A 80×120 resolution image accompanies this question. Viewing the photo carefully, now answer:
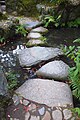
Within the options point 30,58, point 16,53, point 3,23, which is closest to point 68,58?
point 30,58

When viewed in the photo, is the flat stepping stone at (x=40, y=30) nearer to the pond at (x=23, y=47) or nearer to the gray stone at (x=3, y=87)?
the pond at (x=23, y=47)

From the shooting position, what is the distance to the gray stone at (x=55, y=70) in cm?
549

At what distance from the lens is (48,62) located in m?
6.16

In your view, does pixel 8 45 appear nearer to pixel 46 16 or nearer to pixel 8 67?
pixel 8 67

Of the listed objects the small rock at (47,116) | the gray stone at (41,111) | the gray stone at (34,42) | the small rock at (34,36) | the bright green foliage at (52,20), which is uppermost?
the bright green foliage at (52,20)

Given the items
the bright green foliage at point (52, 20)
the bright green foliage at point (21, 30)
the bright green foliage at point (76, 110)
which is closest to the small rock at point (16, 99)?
the bright green foliage at point (76, 110)

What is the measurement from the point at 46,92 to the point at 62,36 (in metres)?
3.12

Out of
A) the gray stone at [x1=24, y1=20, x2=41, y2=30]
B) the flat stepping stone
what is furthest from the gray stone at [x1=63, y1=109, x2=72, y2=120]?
the gray stone at [x1=24, y1=20, x2=41, y2=30]

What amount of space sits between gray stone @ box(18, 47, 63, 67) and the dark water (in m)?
0.69

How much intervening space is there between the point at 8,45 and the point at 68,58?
6.24 feet

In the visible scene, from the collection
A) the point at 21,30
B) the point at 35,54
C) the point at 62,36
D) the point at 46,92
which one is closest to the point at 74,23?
the point at 62,36

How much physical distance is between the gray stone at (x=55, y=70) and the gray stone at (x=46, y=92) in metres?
0.25

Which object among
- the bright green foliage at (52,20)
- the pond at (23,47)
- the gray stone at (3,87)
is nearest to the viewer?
the gray stone at (3,87)

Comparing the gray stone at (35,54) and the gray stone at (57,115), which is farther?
the gray stone at (35,54)
